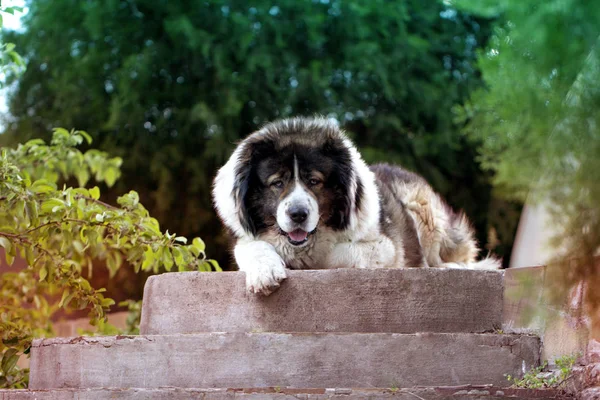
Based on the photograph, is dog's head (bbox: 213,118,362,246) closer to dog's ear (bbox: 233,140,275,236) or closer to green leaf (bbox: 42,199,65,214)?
dog's ear (bbox: 233,140,275,236)

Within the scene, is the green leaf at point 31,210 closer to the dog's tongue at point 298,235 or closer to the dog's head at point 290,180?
the dog's head at point 290,180

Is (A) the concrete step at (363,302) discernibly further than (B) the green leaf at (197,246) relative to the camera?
No

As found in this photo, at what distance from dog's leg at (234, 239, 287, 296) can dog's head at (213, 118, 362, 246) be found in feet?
0.59

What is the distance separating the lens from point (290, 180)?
4.36 metres

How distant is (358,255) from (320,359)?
0.92m

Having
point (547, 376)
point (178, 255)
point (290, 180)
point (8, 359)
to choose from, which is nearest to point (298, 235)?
point (290, 180)

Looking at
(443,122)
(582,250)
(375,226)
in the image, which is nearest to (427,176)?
(443,122)

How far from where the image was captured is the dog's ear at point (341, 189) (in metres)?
4.49

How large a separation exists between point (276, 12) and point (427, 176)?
2.80 metres

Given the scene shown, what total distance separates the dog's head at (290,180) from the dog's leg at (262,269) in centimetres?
18

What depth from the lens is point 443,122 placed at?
404 inches

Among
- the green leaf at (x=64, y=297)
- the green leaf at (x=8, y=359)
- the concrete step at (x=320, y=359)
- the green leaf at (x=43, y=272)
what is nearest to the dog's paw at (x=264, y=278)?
the concrete step at (x=320, y=359)

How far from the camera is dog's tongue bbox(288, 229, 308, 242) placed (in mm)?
4277

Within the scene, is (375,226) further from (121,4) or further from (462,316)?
(121,4)
